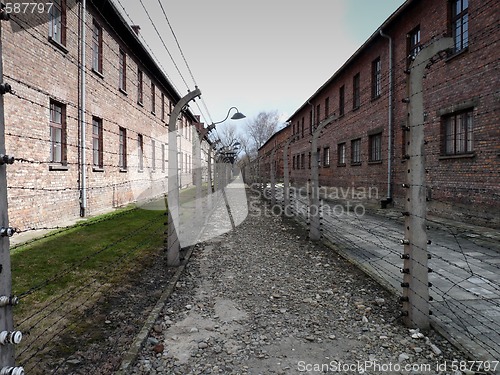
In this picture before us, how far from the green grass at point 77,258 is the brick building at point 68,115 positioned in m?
1.09

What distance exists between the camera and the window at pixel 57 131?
29.7 ft

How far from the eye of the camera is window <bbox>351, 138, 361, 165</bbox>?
1690cm

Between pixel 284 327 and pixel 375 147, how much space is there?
1317 cm

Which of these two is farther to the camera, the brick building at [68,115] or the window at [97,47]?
the window at [97,47]

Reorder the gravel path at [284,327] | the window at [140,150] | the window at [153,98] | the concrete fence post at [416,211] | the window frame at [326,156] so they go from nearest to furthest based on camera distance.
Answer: the gravel path at [284,327], the concrete fence post at [416,211], the window at [140,150], the window at [153,98], the window frame at [326,156]

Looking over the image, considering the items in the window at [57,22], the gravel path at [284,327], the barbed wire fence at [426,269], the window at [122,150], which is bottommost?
the gravel path at [284,327]

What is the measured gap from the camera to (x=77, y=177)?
33.3 ft

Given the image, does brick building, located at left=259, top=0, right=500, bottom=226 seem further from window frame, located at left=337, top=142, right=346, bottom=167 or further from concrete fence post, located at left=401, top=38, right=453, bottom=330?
concrete fence post, located at left=401, top=38, right=453, bottom=330

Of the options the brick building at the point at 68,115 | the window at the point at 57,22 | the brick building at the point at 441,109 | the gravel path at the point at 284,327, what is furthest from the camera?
the window at the point at 57,22

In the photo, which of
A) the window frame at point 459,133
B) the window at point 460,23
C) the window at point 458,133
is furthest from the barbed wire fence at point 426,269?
the window at point 460,23

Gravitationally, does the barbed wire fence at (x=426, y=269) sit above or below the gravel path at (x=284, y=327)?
above

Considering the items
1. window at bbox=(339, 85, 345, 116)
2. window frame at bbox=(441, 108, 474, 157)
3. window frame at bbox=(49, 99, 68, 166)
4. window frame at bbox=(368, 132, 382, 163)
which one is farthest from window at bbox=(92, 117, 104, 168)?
window at bbox=(339, 85, 345, 116)

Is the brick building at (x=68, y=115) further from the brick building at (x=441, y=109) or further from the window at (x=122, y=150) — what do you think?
the brick building at (x=441, y=109)

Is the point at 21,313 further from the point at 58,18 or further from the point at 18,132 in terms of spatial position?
the point at 58,18
